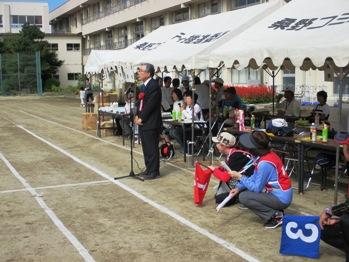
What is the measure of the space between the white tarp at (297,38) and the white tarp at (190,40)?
19.4 inches

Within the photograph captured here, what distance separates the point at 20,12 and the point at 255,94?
60943 millimetres

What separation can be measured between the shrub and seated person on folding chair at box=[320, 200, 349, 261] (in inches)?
917

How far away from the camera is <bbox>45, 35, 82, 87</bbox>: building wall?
211 ft

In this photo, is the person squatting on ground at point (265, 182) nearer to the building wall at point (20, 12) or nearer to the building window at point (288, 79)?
the building window at point (288, 79)

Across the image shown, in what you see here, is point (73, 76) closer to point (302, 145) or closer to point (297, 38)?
point (297, 38)

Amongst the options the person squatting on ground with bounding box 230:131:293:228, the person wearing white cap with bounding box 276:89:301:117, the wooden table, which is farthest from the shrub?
the person squatting on ground with bounding box 230:131:293:228

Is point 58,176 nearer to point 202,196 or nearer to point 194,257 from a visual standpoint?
point 202,196

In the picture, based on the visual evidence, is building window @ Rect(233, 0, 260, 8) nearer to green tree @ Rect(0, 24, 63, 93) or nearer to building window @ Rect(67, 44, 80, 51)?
green tree @ Rect(0, 24, 63, 93)

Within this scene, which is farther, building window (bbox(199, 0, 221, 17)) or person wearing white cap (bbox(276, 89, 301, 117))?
building window (bbox(199, 0, 221, 17))

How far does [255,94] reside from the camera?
29078 millimetres

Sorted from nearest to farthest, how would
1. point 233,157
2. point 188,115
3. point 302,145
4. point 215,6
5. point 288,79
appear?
point 233,157, point 302,145, point 188,115, point 288,79, point 215,6

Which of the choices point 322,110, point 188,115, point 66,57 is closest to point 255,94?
point 322,110

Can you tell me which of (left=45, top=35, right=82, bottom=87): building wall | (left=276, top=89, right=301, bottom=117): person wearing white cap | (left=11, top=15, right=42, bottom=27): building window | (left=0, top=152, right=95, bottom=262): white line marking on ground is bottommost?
(left=0, top=152, right=95, bottom=262): white line marking on ground

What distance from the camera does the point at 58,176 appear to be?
378 inches
